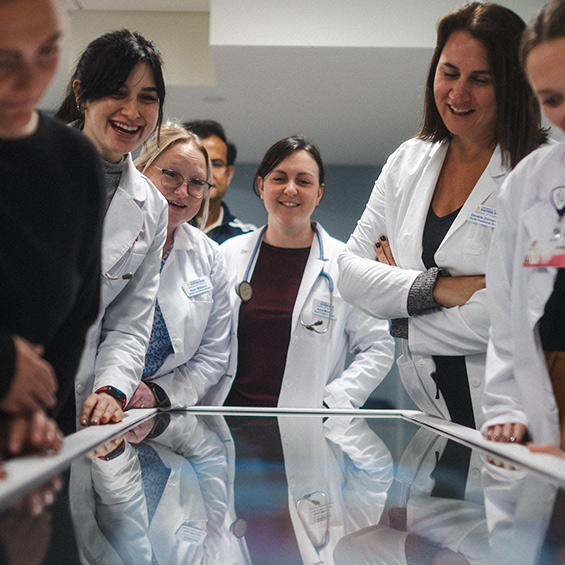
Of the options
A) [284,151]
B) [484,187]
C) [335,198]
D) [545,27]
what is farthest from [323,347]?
[335,198]

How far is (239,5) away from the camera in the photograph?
12.0ft

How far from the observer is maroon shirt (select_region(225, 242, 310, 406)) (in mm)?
2047

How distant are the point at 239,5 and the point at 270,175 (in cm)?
179

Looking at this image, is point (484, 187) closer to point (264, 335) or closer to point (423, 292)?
point (423, 292)

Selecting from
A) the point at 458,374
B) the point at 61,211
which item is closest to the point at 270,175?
the point at 458,374

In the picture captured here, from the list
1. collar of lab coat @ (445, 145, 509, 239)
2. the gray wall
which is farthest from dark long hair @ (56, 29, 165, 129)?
the gray wall

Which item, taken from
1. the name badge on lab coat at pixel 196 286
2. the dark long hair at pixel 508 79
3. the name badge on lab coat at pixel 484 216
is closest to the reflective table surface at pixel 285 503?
the name badge on lab coat at pixel 484 216

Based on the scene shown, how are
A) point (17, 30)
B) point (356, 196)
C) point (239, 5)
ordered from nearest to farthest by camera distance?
point (17, 30), point (239, 5), point (356, 196)

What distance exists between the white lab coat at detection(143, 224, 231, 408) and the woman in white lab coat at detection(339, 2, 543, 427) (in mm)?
549

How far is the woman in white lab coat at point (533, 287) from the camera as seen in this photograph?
90cm

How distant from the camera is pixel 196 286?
6.36 ft

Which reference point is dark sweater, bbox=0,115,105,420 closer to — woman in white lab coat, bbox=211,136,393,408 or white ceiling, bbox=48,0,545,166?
woman in white lab coat, bbox=211,136,393,408

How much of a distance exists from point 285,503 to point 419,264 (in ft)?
2.87

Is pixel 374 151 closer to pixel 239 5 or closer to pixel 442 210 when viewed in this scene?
pixel 239 5
